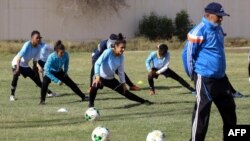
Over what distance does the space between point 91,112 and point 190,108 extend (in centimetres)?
268

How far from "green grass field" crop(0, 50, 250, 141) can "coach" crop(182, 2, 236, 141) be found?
129 cm

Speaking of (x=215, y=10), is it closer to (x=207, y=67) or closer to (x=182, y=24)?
(x=207, y=67)

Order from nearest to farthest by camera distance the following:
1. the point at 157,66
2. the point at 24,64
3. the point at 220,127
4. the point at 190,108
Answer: the point at 220,127, the point at 190,108, the point at 24,64, the point at 157,66

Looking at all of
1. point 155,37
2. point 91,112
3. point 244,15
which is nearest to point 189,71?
point 91,112

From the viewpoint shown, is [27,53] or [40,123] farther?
[27,53]

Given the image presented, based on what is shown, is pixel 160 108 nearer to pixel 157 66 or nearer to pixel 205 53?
pixel 157 66

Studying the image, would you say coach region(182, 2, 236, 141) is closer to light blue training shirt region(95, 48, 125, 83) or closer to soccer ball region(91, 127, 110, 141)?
soccer ball region(91, 127, 110, 141)

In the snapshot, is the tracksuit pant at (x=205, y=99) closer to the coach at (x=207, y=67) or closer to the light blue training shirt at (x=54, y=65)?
the coach at (x=207, y=67)

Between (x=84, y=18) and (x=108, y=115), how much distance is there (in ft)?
96.8

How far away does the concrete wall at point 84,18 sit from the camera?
39.2 metres

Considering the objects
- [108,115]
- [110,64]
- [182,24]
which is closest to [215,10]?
[108,115]

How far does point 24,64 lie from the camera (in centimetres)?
1505

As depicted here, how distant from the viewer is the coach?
324 inches

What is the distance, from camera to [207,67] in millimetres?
8320
